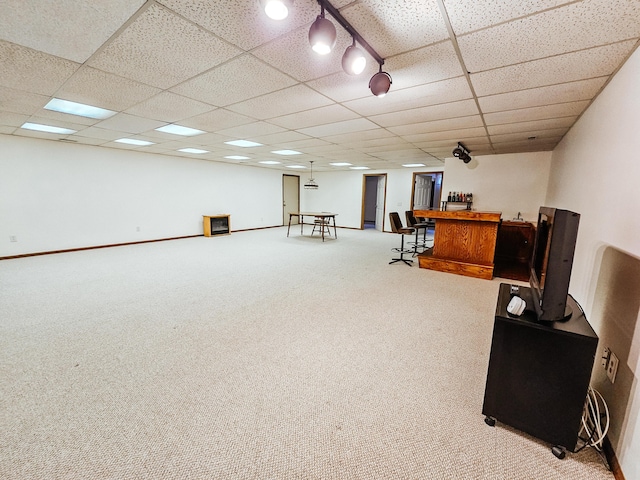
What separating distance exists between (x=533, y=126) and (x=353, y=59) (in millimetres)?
3453

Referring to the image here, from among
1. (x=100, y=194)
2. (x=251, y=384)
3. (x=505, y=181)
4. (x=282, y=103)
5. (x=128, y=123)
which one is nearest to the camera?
(x=251, y=384)

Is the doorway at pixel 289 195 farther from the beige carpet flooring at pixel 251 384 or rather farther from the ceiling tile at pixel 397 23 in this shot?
the ceiling tile at pixel 397 23

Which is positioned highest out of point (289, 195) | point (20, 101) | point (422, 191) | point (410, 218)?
point (20, 101)

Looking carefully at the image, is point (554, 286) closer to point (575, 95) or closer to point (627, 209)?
point (627, 209)

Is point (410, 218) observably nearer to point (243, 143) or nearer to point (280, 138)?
point (280, 138)

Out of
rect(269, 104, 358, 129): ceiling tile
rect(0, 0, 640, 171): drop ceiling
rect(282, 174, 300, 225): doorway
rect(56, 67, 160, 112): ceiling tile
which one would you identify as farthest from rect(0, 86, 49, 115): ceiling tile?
rect(282, 174, 300, 225): doorway

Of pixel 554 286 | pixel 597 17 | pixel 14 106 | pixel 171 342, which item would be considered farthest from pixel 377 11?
pixel 14 106

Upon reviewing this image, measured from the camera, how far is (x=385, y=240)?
8008mm

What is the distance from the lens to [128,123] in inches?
153

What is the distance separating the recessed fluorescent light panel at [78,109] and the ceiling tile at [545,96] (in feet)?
14.7

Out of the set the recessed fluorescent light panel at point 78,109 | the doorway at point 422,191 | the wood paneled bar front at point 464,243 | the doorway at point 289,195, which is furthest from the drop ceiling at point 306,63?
the doorway at point 289,195

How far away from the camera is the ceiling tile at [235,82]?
83.5 inches

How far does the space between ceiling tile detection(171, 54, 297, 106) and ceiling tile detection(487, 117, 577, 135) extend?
3.13 m

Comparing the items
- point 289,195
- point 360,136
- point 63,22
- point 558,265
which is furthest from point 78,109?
point 289,195
